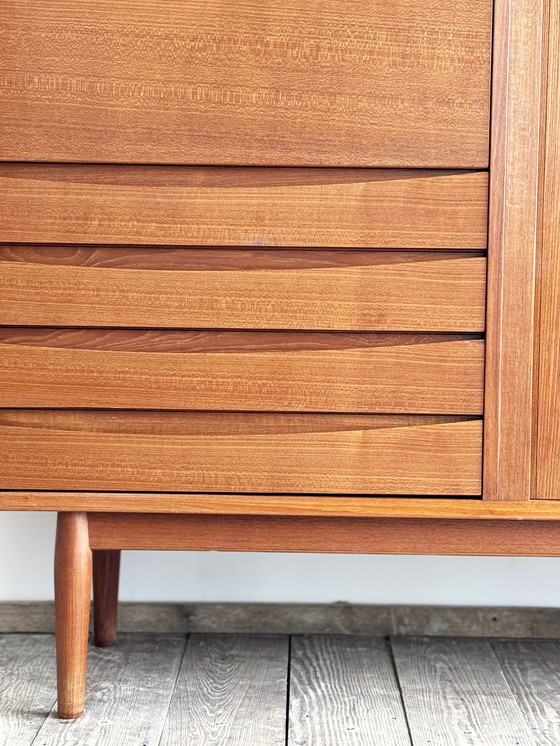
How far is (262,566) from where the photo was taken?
1.30 m

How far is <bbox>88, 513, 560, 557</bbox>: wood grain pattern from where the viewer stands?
3.04 ft

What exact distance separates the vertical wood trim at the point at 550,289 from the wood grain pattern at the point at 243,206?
0.23 ft

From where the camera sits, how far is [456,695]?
105 cm

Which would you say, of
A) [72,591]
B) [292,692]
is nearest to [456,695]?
[292,692]

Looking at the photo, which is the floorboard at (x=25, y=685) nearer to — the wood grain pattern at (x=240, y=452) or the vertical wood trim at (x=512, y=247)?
the wood grain pattern at (x=240, y=452)

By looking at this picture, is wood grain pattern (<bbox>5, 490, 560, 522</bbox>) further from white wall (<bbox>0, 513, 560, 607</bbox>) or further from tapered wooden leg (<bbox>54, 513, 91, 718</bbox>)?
white wall (<bbox>0, 513, 560, 607</bbox>)

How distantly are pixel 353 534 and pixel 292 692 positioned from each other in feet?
0.88

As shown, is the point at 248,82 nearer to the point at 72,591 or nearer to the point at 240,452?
the point at 240,452

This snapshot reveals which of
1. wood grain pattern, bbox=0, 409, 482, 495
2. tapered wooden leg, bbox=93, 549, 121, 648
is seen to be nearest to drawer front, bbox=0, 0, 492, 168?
wood grain pattern, bbox=0, 409, 482, 495

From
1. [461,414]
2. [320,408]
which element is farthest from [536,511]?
[320,408]

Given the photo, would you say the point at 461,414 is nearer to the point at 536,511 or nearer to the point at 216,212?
the point at 536,511

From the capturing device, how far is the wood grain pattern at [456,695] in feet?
3.09

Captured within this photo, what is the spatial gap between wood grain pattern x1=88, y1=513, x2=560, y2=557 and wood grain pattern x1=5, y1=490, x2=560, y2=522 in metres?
0.02

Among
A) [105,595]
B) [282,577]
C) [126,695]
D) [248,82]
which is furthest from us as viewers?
[282,577]
